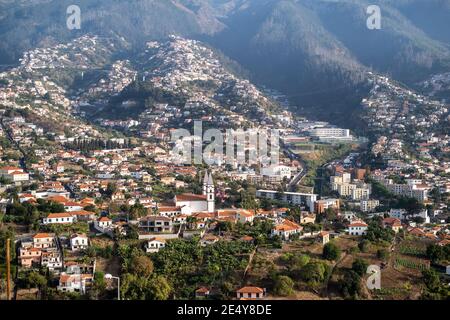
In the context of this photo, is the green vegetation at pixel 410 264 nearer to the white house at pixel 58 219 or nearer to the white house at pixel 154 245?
the white house at pixel 154 245

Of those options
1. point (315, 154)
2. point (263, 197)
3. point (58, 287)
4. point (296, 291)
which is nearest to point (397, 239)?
point (296, 291)

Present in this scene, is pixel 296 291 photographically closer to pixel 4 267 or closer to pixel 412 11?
pixel 4 267

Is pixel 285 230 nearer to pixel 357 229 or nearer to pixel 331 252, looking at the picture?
pixel 331 252

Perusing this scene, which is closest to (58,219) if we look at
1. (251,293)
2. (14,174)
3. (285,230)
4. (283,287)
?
(285,230)

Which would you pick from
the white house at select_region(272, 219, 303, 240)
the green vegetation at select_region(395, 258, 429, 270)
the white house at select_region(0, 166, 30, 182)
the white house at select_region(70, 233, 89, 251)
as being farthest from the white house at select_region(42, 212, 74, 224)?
the green vegetation at select_region(395, 258, 429, 270)

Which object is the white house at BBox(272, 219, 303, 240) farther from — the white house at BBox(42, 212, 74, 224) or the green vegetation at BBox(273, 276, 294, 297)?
the white house at BBox(42, 212, 74, 224)

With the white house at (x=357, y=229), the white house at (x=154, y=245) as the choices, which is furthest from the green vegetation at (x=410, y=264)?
the white house at (x=154, y=245)
